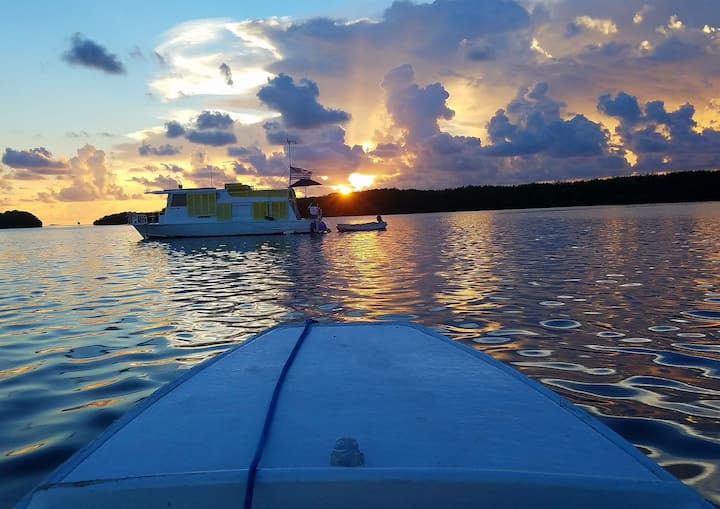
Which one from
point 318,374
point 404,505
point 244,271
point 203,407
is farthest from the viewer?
point 244,271

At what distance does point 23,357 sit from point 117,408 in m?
3.20

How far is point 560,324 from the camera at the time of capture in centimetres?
833

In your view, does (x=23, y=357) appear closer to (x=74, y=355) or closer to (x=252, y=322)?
(x=74, y=355)

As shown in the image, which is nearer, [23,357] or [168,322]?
[23,357]

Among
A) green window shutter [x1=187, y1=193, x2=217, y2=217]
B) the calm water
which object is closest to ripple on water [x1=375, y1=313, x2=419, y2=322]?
the calm water

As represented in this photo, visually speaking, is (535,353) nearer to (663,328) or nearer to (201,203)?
(663,328)

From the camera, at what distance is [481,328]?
8328 mm

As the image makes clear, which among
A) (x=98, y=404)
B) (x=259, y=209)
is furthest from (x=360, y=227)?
Result: (x=98, y=404)

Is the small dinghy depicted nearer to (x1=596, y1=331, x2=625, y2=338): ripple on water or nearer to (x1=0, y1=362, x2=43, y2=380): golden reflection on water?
(x1=0, y1=362, x2=43, y2=380): golden reflection on water

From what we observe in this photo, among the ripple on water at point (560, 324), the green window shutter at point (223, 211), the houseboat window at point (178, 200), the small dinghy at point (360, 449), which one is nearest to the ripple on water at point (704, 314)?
the ripple on water at point (560, 324)

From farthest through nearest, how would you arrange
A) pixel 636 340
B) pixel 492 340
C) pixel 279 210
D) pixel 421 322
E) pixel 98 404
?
pixel 279 210
pixel 421 322
pixel 492 340
pixel 636 340
pixel 98 404

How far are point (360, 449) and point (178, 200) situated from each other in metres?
42.2

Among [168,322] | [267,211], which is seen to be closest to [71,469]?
[168,322]

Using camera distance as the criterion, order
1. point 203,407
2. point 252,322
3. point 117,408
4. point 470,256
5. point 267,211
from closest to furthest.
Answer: point 203,407
point 117,408
point 252,322
point 470,256
point 267,211
